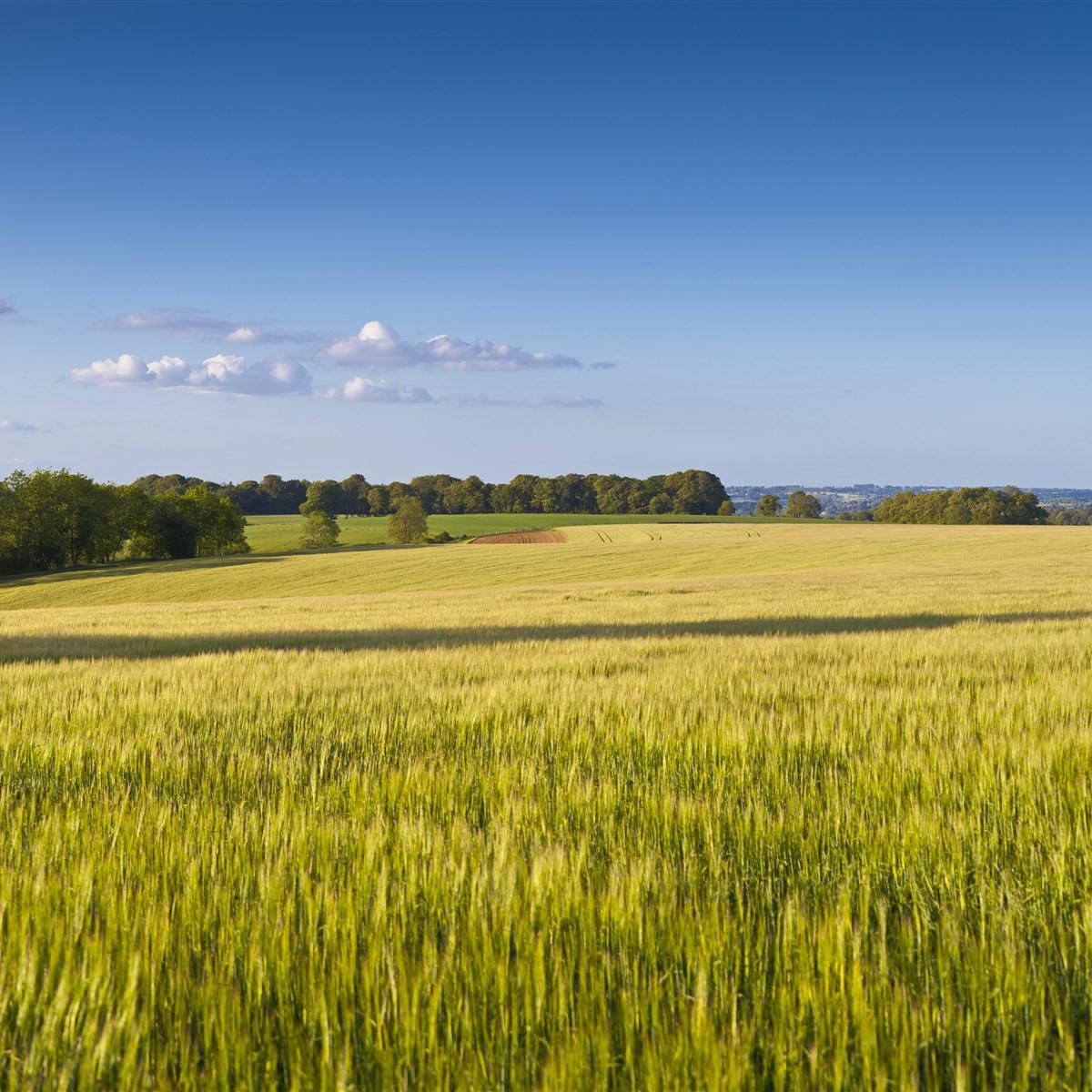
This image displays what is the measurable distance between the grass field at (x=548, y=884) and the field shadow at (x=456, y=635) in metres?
4.72

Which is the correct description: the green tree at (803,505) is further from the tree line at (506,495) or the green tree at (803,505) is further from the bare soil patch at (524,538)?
the bare soil patch at (524,538)

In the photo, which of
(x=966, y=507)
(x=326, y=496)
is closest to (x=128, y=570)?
(x=326, y=496)

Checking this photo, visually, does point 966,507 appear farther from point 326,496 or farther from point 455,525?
point 326,496

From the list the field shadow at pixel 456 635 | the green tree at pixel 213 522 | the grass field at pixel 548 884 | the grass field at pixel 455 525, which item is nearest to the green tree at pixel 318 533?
the grass field at pixel 455 525

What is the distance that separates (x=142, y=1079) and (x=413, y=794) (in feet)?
5.69

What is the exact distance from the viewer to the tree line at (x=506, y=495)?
141 meters

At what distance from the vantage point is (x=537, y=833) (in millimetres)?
2773

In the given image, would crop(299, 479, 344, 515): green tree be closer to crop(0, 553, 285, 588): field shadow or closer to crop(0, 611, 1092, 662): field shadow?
crop(0, 553, 285, 588): field shadow

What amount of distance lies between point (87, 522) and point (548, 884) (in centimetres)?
7941

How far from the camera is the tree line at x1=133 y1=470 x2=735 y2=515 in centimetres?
14062

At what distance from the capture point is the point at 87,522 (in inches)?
2778

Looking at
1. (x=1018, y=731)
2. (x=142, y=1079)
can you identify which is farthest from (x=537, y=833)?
(x=1018, y=731)

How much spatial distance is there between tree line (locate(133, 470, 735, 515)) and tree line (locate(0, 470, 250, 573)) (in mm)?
55847

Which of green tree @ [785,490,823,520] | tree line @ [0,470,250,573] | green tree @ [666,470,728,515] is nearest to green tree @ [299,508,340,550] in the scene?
tree line @ [0,470,250,573]
